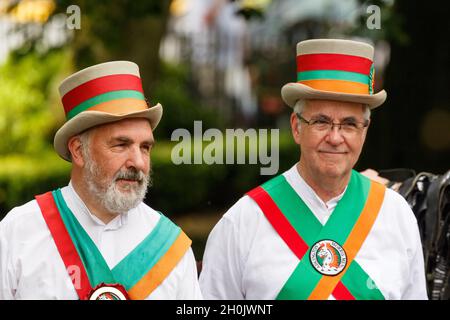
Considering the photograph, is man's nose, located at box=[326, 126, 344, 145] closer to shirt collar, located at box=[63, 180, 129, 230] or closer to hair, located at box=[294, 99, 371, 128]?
hair, located at box=[294, 99, 371, 128]

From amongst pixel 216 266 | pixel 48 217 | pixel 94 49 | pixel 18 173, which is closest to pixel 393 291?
pixel 216 266

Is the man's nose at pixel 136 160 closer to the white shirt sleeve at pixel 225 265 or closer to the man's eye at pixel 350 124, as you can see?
the white shirt sleeve at pixel 225 265

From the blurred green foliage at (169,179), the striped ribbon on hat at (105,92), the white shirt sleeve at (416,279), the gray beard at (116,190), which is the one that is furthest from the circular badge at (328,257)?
the blurred green foliage at (169,179)

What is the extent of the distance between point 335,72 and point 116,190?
1.12 m

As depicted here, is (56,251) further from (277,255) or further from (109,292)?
(277,255)

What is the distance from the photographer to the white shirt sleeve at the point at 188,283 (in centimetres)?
401

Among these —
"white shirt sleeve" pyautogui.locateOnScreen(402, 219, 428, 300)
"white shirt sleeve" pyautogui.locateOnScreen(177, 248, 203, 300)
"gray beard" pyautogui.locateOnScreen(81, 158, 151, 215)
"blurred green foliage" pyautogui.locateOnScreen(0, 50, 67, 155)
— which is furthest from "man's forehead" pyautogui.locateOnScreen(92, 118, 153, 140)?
"blurred green foliage" pyautogui.locateOnScreen(0, 50, 67, 155)

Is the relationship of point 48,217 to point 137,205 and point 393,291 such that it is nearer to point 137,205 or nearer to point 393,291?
point 137,205

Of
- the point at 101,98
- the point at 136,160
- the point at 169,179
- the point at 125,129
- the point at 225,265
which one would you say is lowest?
the point at 169,179

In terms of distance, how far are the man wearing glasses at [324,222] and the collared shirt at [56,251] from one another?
37 cm

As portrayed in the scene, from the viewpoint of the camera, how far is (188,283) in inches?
158

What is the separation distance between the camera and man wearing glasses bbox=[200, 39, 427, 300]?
169 inches

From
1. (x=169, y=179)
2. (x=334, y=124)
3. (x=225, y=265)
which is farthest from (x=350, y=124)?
(x=169, y=179)

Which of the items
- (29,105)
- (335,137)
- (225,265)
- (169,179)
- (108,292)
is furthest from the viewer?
(29,105)
